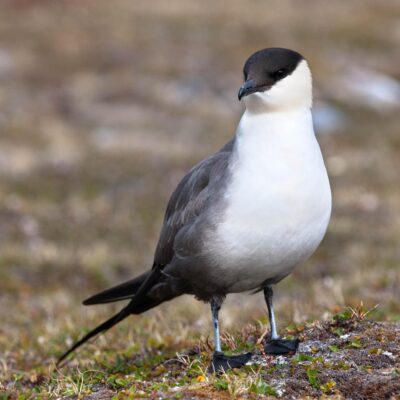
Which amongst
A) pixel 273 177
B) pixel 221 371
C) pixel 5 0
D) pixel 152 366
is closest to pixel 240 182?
pixel 273 177

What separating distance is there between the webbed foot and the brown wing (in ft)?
2.43

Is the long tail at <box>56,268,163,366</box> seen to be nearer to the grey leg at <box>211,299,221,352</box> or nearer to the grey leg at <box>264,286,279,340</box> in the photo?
the grey leg at <box>211,299,221,352</box>

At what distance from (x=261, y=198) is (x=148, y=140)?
12885 millimetres

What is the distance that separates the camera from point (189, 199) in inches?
196

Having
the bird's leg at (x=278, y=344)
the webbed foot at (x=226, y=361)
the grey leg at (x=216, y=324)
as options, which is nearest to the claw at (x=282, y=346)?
the bird's leg at (x=278, y=344)

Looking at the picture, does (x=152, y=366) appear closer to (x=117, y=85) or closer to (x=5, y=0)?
(x=117, y=85)

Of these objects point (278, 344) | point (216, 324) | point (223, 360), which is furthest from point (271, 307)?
point (223, 360)

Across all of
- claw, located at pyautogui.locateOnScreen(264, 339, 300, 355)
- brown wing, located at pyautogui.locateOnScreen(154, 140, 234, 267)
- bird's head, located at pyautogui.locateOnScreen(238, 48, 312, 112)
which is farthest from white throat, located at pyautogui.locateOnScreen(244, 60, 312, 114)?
claw, located at pyautogui.locateOnScreen(264, 339, 300, 355)

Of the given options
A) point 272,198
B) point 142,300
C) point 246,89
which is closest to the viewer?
point 272,198

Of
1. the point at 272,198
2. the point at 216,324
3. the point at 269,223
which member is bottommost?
the point at 216,324

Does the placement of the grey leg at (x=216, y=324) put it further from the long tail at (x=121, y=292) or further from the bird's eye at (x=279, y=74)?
the bird's eye at (x=279, y=74)

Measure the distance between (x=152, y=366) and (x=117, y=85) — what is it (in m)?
16.0

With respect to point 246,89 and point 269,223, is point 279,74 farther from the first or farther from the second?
point 269,223

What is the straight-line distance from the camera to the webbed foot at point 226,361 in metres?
4.60
